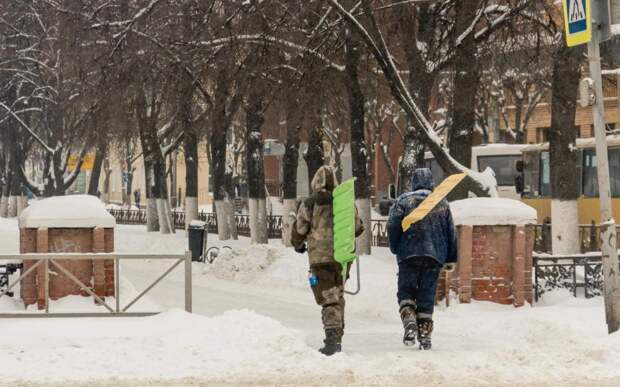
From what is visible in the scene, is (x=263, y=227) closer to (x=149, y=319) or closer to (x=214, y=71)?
(x=214, y=71)

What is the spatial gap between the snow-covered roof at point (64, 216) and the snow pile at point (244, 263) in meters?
7.33

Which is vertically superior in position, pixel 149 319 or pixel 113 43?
pixel 113 43

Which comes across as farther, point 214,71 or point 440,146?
point 214,71

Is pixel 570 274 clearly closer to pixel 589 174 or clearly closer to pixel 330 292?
pixel 330 292

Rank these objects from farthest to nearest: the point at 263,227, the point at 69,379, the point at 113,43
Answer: the point at 263,227 < the point at 113,43 < the point at 69,379

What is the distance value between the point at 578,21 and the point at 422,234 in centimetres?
311

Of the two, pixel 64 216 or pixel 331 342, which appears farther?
pixel 64 216

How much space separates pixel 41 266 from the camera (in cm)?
1461

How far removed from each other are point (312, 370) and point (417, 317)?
1.69m

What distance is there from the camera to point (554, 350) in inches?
406

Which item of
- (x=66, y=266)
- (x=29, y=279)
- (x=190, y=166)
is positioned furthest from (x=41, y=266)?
(x=190, y=166)

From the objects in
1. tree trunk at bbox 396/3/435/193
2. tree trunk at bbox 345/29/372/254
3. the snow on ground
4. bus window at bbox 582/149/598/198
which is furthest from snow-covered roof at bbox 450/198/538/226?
bus window at bbox 582/149/598/198

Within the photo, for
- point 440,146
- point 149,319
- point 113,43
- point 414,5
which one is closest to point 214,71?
point 113,43

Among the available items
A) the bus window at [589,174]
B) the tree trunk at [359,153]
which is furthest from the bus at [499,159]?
the tree trunk at [359,153]
